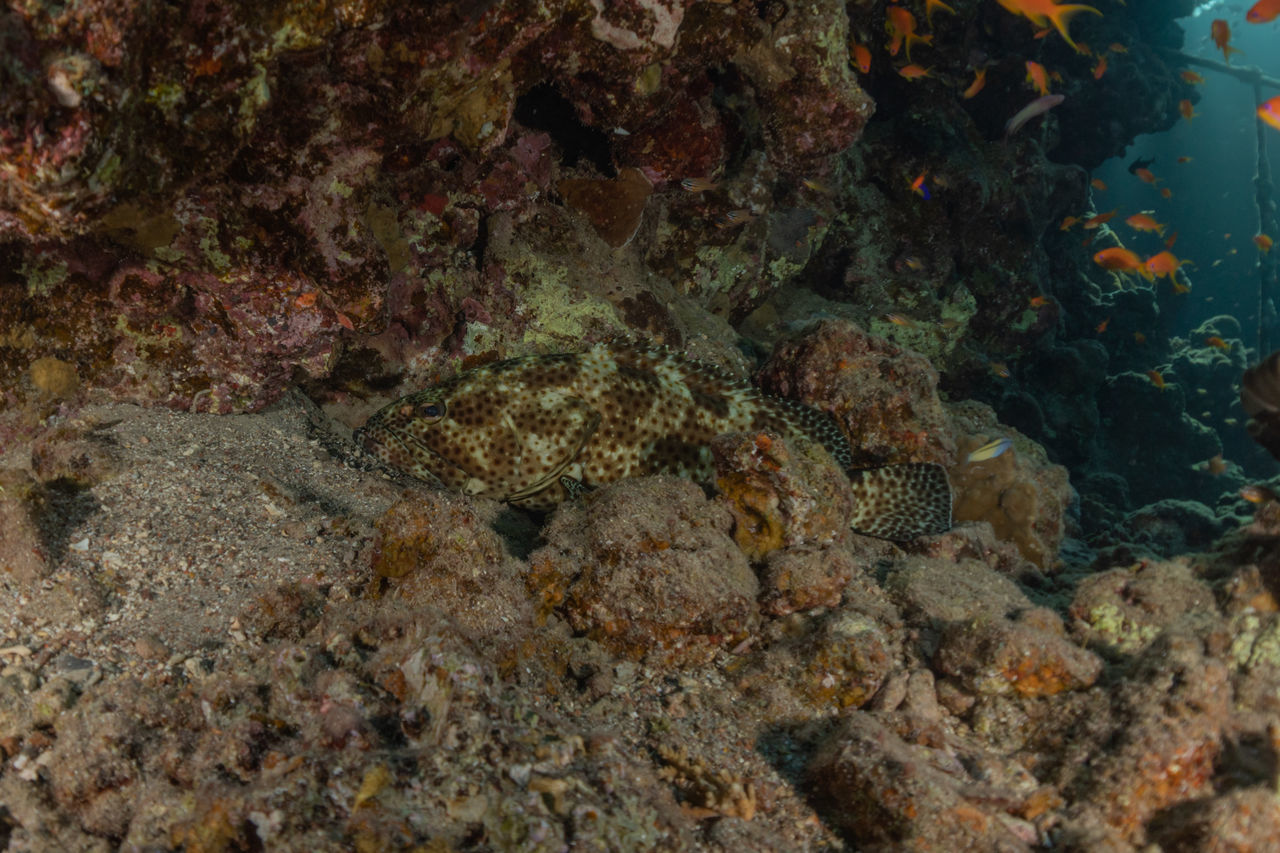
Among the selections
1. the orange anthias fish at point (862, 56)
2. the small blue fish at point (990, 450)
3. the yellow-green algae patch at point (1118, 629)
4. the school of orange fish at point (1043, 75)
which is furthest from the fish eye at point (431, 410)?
the orange anthias fish at point (862, 56)

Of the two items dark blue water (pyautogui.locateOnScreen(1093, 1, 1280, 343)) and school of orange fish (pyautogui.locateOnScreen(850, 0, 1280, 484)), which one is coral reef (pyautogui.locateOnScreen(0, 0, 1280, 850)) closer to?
school of orange fish (pyautogui.locateOnScreen(850, 0, 1280, 484))

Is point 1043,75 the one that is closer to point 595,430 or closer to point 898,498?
point 898,498

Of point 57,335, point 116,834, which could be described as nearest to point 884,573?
point 116,834

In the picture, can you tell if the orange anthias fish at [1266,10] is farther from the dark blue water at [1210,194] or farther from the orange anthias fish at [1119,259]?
the dark blue water at [1210,194]

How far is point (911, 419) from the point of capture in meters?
5.54

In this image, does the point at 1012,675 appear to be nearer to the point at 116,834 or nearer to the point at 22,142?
the point at 116,834

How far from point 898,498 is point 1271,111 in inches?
276

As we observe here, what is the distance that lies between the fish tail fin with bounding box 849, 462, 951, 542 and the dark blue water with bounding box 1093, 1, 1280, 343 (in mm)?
42109

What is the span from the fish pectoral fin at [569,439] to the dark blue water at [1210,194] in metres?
44.3

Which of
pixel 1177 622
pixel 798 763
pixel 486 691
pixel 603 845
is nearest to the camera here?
pixel 603 845

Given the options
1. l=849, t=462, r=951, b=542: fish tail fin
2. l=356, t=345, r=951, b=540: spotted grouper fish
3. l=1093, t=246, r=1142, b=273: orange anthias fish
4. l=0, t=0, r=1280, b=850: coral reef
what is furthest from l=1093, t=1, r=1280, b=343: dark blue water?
l=0, t=0, r=1280, b=850: coral reef

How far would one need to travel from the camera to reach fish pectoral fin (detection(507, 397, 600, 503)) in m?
4.91

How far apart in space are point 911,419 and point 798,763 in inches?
140

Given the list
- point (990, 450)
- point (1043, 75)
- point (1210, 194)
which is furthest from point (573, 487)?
point (1210, 194)
